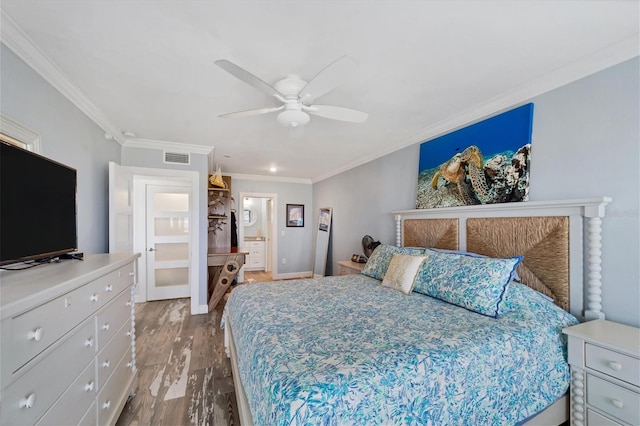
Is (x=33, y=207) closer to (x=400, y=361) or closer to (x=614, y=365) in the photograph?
(x=400, y=361)

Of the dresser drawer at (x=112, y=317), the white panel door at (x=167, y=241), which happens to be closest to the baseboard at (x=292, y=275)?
the white panel door at (x=167, y=241)

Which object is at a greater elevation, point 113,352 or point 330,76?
point 330,76

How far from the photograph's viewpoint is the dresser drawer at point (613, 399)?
1.34 metres

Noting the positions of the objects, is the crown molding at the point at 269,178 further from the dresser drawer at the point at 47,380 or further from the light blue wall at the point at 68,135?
the dresser drawer at the point at 47,380

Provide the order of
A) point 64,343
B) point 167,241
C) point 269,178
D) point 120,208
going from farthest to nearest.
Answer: point 269,178, point 167,241, point 120,208, point 64,343

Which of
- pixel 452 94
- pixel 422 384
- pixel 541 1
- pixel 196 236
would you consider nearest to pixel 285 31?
pixel 541 1

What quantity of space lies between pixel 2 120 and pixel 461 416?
2.83 meters

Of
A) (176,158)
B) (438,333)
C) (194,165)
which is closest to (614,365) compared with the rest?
(438,333)

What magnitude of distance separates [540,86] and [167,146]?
13.7ft

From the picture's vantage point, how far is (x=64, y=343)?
111 centimetres

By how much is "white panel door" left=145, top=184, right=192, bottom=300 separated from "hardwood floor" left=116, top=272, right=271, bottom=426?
928mm

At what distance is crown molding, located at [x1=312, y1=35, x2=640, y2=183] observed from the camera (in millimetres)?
1646

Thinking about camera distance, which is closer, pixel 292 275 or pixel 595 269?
pixel 595 269

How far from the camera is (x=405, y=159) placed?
3.48 metres
